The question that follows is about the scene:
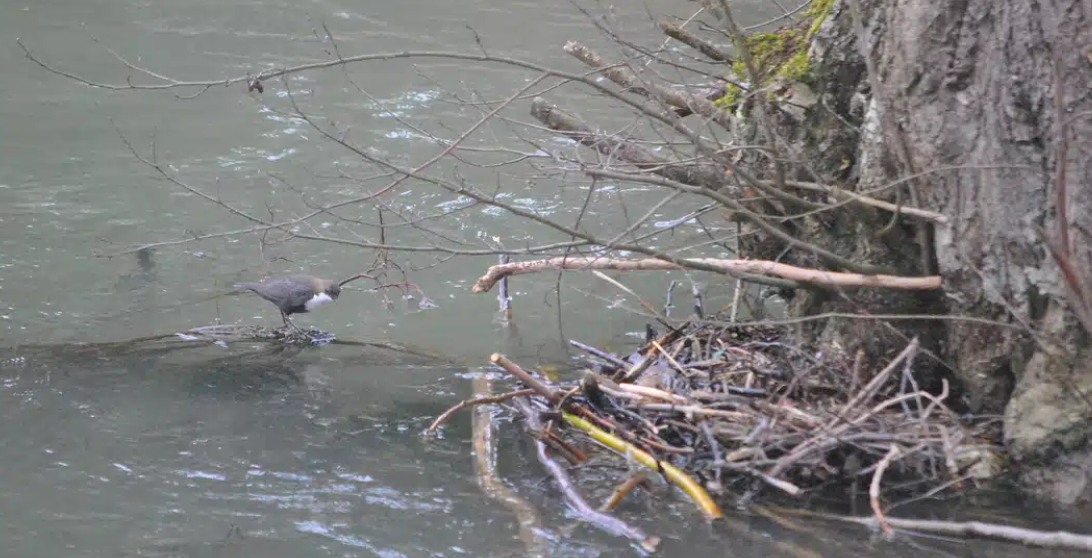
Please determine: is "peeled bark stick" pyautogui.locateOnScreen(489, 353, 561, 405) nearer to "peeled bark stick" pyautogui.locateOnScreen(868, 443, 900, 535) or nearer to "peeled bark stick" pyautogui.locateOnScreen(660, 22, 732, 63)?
"peeled bark stick" pyautogui.locateOnScreen(868, 443, 900, 535)

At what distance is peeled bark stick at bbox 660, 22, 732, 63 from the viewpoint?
22.7 ft

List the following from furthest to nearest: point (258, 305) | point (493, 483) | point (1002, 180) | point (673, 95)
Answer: point (258, 305)
point (673, 95)
point (493, 483)
point (1002, 180)

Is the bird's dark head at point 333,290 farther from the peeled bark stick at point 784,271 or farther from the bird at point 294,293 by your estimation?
the peeled bark stick at point 784,271

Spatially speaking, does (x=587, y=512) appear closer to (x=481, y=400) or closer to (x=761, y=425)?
(x=761, y=425)

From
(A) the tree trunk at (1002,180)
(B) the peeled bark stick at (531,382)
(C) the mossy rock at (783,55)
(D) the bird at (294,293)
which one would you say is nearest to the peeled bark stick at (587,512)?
(B) the peeled bark stick at (531,382)

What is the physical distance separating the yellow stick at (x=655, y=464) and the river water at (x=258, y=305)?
92 mm

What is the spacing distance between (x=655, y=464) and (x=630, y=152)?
213 centimetres

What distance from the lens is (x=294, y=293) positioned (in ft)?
24.2

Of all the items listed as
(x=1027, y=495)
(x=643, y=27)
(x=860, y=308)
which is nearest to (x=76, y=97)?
(x=643, y=27)

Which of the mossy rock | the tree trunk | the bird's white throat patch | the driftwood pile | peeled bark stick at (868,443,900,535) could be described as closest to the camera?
peeled bark stick at (868,443,900,535)

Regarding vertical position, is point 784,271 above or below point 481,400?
above

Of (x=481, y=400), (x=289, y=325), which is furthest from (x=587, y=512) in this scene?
(x=289, y=325)

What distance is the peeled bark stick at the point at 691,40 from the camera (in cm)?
692

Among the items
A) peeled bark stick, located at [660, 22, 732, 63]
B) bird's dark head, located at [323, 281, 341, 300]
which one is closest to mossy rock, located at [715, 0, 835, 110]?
peeled bark stick, located at [660, 22, 732, 63]
